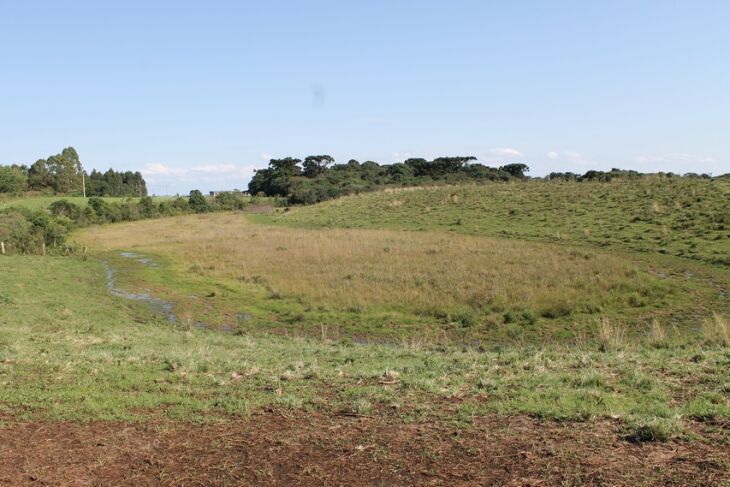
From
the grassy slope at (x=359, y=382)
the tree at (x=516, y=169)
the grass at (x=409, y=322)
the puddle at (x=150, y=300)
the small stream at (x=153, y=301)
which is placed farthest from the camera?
the tree at (x=516, y=169)

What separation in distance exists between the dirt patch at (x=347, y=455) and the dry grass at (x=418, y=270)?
43.6 ft

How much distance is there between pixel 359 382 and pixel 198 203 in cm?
9211

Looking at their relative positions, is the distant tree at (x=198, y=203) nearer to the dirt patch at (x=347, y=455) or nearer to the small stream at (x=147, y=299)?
the small stream at (x=147, y=299)

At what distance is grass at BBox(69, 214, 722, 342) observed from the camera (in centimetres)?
1727

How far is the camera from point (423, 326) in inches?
682

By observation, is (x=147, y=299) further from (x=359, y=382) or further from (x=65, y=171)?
(x=65, y=171)

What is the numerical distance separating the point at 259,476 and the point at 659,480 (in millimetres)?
3384

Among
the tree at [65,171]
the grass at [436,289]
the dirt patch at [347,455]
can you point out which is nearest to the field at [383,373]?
the dirt patch at [347,455]

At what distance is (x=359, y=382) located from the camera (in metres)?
7.60

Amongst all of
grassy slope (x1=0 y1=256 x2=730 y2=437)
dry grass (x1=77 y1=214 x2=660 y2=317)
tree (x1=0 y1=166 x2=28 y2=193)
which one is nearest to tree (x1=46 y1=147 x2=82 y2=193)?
tree (x1=0 y1=166 x2=28 y2=193)

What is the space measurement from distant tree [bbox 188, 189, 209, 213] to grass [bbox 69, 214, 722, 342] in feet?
191

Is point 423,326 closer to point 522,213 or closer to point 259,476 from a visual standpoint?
point 259,476

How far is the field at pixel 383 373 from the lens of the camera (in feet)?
16.4

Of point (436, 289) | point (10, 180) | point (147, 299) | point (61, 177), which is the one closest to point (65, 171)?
point (61, 177)
